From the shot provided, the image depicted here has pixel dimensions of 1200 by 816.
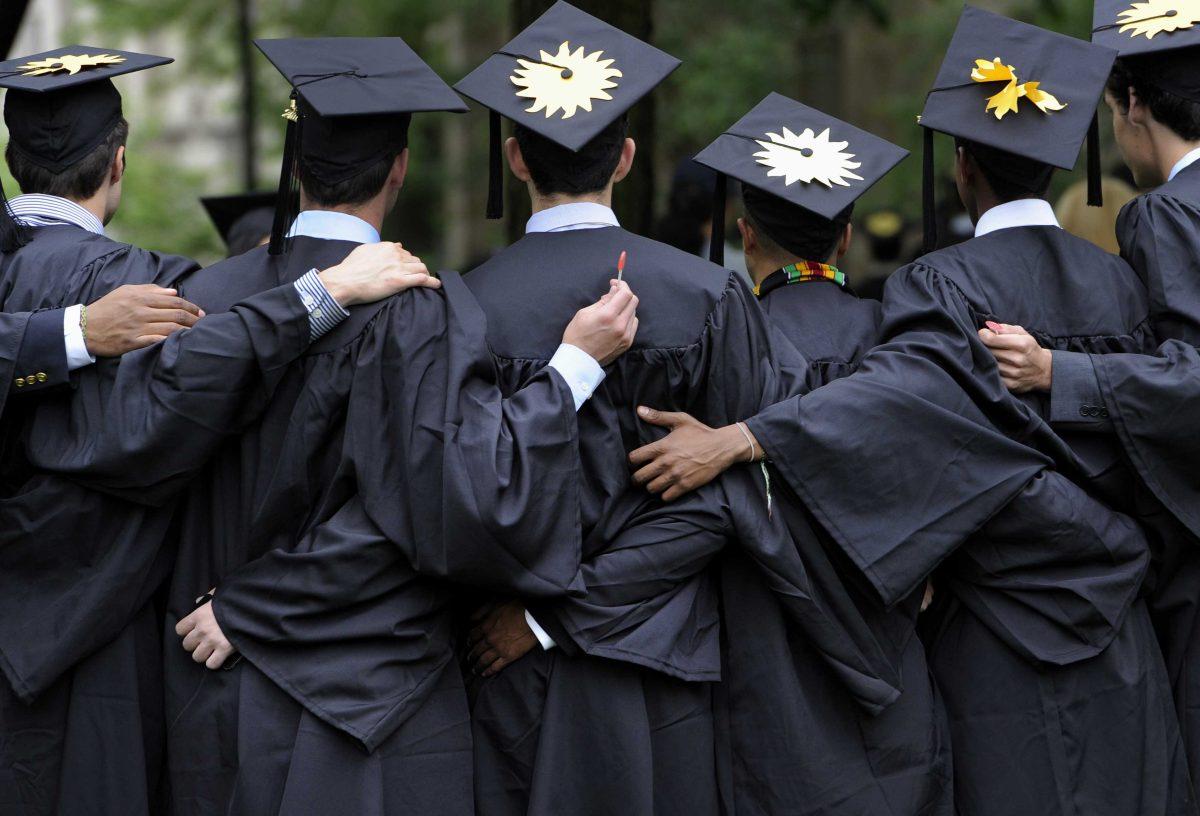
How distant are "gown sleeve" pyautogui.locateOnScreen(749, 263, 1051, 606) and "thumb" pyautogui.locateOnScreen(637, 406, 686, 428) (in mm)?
179

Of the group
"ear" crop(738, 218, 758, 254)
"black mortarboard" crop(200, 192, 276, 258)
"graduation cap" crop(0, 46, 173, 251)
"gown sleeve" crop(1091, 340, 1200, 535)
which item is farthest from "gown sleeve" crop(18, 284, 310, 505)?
"black mortarboard" crop(200, 192, 276, 258)

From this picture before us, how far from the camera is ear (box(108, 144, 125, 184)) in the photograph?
384 cm

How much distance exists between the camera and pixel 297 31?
36.7ft

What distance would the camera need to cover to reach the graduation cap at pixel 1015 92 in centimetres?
371

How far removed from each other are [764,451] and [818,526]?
25cm

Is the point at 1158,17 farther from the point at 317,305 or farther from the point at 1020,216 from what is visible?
the point at 317,305

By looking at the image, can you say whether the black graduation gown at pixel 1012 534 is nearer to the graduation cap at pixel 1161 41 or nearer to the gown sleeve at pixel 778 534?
the gown sleeve at pixel 778 534

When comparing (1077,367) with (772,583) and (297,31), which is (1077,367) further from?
(297,31)

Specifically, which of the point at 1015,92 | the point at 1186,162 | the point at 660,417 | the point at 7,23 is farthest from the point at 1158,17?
the point at 7,23

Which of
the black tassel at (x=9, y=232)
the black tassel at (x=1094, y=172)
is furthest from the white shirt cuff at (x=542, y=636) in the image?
the black tassel at (x=1094, y=172)

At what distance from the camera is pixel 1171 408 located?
3566 mm

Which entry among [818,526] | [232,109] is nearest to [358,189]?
[818,526]

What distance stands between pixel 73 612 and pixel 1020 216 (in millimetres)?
2566

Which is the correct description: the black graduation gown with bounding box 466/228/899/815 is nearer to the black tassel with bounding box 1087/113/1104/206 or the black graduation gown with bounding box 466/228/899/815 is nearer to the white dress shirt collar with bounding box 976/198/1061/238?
the white dress shirt collar with bounding box 976/198/1061/238
